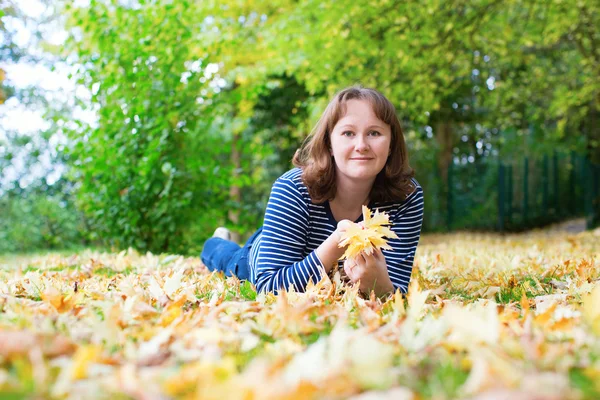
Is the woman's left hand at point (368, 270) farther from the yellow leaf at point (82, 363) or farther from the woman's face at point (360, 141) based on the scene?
the yellow leaf at point (82, 363)

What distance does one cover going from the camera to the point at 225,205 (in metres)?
5.50

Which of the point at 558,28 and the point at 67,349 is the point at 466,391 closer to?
the point at 67,349

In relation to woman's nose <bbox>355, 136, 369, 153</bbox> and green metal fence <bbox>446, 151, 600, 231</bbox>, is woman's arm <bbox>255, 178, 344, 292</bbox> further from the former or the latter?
green metal fence <bbox>446, 151, 600, 231</bbox>

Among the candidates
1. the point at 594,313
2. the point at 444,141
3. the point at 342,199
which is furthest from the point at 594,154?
the point at 594,313

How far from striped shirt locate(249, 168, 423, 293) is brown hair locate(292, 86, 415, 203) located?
6 centimetres

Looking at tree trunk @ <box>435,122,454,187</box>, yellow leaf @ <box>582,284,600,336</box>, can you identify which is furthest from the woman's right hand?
tree trunk @ <box>435,122,454,187</box>

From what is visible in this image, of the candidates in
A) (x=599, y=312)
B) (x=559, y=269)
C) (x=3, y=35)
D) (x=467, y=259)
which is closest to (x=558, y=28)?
(x=467, y=259)

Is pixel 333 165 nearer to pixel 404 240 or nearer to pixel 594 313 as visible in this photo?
pixel 404 240

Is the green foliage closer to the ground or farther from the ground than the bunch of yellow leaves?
closer to the ground

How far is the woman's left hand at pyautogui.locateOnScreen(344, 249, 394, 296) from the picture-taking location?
2113 millimetres

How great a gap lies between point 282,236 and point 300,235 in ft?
0.35

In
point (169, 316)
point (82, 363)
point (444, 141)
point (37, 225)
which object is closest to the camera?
point (82, 363)

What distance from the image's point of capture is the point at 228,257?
3.43m

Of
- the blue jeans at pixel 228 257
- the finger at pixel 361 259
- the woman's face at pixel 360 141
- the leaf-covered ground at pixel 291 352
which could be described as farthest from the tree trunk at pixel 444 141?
the leaf-covered ground at pixel 291 352
